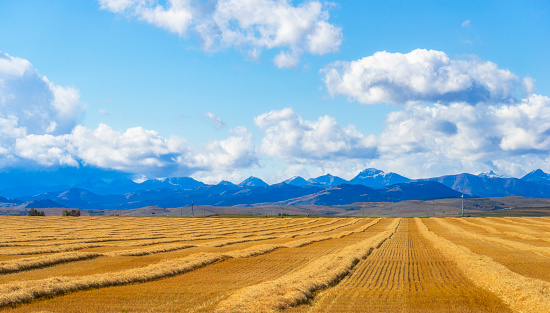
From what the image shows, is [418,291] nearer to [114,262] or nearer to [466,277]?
[466,277]

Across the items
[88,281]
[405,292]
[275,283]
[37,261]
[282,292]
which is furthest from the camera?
[37,261]

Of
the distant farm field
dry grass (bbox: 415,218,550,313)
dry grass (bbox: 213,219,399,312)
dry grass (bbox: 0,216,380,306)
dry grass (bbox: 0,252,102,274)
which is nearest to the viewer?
dry grass (bbox: 213,219,399,312)

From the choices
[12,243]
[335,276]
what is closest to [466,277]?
[335,276]

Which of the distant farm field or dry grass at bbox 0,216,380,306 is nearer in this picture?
the distant farm field

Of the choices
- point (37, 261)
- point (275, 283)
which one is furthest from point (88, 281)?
point (37, 261)

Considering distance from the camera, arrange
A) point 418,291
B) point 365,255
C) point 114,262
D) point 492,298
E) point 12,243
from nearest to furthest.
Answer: point 492,298 → point 418,291 → point 114,262 → point 365,255 → point 12,243

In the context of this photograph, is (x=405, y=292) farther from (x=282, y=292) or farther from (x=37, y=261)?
(x=37, y=261)

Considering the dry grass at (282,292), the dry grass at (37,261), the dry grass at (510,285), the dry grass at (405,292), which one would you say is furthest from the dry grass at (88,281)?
the dry grass at (510,285)

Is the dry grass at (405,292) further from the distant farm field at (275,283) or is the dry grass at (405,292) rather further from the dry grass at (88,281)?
the dry grass at (88,281)

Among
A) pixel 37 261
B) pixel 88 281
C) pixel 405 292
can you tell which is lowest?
pixel 405 292

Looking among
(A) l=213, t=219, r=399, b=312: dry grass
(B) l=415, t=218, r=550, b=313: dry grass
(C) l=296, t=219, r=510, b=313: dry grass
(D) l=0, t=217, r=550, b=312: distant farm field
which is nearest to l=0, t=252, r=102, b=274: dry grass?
(D) l=0, t=217, r=550, b=312: distant farm field

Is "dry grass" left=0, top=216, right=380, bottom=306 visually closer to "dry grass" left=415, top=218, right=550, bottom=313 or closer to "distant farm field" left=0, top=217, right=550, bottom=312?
"distant farm field" left=0, top=217, right=550, bottom=312

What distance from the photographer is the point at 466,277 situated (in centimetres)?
3422

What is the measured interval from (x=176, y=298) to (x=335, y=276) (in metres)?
12.3
